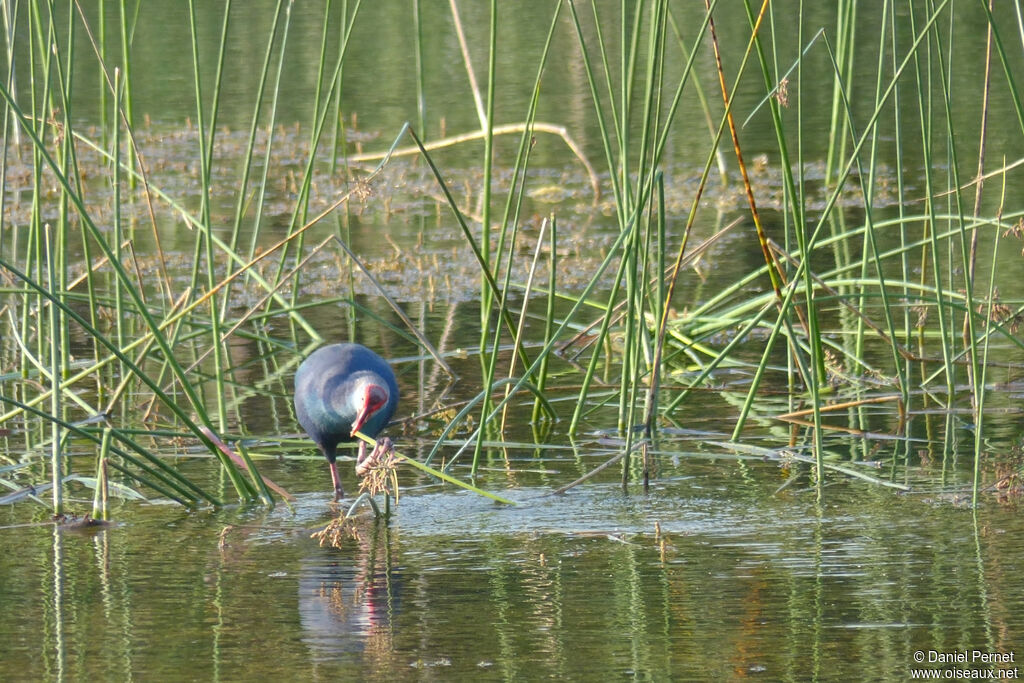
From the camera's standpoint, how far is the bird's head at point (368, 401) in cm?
339

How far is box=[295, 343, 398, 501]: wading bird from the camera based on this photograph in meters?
3.46

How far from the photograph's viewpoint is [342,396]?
3510mm

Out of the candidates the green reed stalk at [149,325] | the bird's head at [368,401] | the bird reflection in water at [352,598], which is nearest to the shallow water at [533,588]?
the bird reflection in water at [352,598]

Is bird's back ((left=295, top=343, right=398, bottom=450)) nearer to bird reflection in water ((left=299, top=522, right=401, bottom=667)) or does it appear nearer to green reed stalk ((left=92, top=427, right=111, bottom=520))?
bird reflection in water ((left=299, top=522, right=401, bottom=667))

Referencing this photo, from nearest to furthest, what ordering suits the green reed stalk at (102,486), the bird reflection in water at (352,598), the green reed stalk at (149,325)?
the bird reflection in water at (352,598) → the green reed stalk at (149,325) → the green reed stalk at (102,486)

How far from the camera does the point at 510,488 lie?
3.54 m

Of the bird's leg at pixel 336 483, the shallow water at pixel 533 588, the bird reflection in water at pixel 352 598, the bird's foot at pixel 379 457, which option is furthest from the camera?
the bird's leg at pixel 336 483

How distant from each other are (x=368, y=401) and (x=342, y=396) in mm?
137

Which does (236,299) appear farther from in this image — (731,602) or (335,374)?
(731,602)

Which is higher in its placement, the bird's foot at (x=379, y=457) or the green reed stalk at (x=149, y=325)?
the green reed stalk at (x=149, y=325)

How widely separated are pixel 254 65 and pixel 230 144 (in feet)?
8.69

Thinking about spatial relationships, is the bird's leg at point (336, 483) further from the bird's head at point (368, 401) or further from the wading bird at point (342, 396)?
the bird's head at point (368, 401)

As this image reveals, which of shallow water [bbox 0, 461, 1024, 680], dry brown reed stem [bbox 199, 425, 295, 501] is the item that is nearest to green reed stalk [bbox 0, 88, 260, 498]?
dry brown reed stem [bbox 199, 425, 295, 501]

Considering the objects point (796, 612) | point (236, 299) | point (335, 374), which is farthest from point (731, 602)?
point (236, 299)
